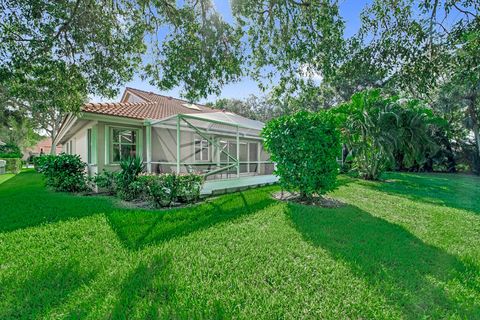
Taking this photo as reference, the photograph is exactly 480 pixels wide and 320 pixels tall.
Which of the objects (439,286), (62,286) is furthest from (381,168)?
(62,286)

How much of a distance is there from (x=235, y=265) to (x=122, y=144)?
9405 mm

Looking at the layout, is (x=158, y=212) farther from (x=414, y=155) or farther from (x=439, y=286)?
(x=414, y=155)

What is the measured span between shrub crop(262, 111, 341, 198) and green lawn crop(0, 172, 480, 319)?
107 cm

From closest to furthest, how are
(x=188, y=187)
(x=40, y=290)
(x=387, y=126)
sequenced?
(x=40, y=290), (x=188, y=187), (x=387, y=126)

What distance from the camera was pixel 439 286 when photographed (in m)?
3.43

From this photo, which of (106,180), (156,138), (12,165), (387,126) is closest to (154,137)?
(156,138)

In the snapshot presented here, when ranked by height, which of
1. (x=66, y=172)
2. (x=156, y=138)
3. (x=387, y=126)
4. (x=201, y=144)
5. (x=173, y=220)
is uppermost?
(x=387, y=126)

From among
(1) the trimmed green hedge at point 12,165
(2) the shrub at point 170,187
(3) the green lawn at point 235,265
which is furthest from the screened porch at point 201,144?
(1) the trimmed green hedge at point 12,165

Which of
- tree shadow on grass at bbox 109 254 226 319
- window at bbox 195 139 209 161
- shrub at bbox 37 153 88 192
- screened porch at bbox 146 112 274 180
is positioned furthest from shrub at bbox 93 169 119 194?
tree shadow on grass at bbox 109 254 226 319

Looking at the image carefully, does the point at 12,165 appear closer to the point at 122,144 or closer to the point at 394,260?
the point at 122,144

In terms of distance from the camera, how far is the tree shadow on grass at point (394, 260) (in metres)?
3.03

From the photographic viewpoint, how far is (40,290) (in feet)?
10.2

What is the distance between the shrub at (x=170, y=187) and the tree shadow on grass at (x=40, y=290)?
3.52m

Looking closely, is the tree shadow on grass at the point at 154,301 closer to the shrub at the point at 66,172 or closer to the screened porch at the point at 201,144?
the screened porch at the point at 201,144
